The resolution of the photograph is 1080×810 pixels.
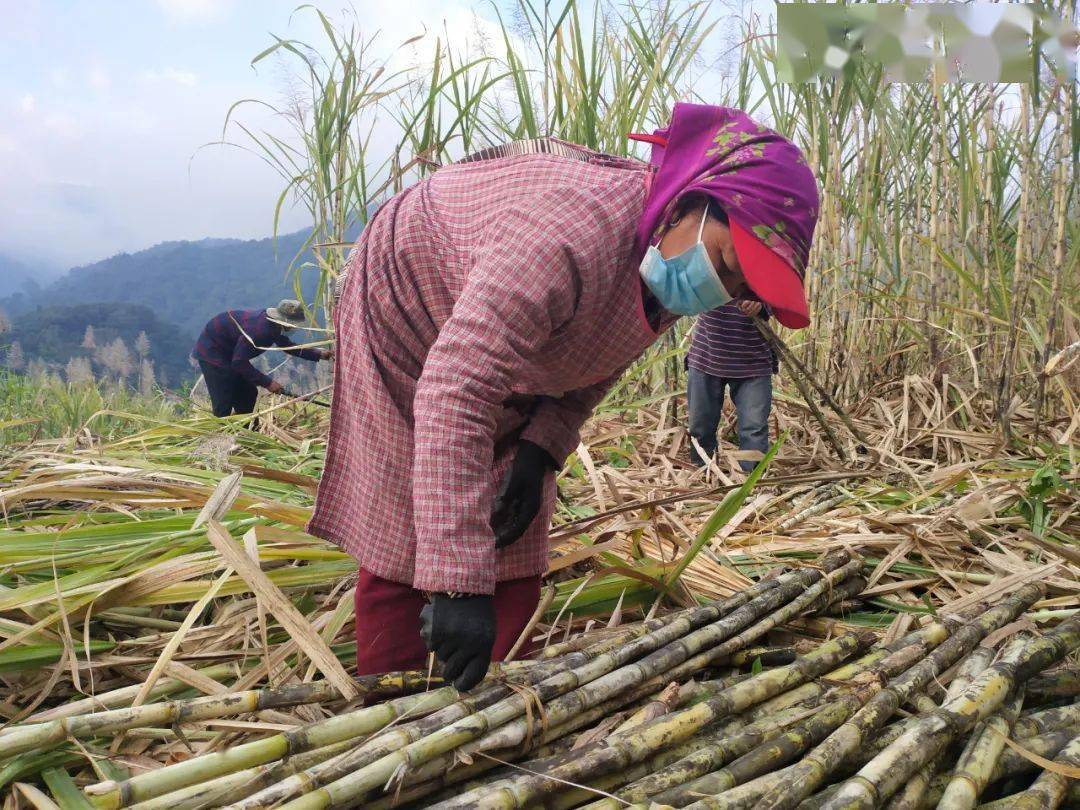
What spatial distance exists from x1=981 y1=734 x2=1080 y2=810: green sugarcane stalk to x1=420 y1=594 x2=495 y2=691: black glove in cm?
63

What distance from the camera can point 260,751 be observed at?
0.89 meters

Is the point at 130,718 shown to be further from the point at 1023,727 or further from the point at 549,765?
the point at 1023,727

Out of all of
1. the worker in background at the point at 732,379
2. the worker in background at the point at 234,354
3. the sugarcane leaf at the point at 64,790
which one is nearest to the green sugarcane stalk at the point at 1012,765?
the sugarcane leaf at the point at 64,790

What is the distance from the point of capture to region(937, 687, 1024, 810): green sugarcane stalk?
887 mm

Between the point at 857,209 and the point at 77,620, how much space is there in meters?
3.19

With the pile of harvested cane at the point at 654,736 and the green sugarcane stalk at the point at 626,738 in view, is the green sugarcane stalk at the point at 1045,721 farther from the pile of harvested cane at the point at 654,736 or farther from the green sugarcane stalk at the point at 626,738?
the green sugarcane stalk at the point at 626,738

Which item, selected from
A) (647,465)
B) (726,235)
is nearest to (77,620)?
(726,235)

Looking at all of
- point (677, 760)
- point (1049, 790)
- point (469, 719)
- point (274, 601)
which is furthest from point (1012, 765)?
point (274, 601)

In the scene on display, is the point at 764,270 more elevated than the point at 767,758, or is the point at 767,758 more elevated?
the point at 764,270

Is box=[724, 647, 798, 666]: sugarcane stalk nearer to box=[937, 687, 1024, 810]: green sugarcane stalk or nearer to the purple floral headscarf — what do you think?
box=[937, 687, 1024, 810]: green sugarcane stalk

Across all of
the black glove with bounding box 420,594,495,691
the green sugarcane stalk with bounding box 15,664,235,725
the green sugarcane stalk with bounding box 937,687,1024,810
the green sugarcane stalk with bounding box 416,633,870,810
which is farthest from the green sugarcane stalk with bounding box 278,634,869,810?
the green sugarcane stalk with bounding box 15,664,235,725

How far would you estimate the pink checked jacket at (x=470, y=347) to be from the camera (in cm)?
112

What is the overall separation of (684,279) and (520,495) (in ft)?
1.81

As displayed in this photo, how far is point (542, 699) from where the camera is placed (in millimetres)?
1048
